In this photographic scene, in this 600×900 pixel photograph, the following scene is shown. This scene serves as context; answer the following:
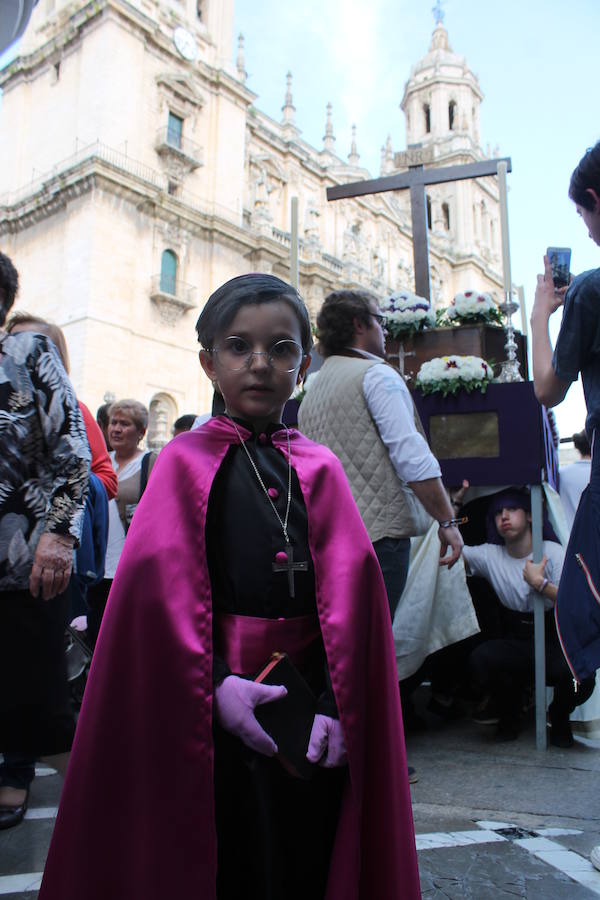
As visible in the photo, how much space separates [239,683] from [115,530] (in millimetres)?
3096

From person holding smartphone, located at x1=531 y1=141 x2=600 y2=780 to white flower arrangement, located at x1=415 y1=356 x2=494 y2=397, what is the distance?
5.16ft

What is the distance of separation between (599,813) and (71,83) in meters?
26.6

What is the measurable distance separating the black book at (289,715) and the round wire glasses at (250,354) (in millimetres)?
616

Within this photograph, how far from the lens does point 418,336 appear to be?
4.37m

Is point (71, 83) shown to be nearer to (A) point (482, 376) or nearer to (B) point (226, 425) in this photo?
(A) point (482, 376)

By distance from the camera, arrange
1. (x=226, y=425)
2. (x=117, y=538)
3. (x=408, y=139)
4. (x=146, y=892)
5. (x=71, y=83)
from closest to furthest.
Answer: (x=146, y=892), (x=226, y=425), (x=117, y=538), (x=71, y=83), (x=408, y=139)

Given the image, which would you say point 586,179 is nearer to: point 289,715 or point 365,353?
point 365,353

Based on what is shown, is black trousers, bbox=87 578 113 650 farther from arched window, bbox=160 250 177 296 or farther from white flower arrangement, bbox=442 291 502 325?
arched window, bbox=160 250 177 296

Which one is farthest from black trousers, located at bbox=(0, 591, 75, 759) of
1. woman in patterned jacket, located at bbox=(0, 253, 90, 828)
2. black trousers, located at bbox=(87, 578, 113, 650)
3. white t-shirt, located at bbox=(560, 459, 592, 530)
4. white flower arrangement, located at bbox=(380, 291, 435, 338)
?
white t-shirt, located at bbox=(560, 459, 592, 530)

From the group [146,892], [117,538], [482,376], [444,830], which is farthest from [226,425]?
[117,538]

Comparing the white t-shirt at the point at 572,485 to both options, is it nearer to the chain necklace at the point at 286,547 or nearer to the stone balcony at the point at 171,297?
the chain necklace at the point at 286,547

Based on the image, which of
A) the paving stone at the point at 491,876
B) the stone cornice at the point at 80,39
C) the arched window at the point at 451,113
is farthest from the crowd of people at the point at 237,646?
the arched window at the point at 451,113

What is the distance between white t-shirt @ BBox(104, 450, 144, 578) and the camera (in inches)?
157

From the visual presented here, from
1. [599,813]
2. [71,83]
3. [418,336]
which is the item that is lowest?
[599,813]
